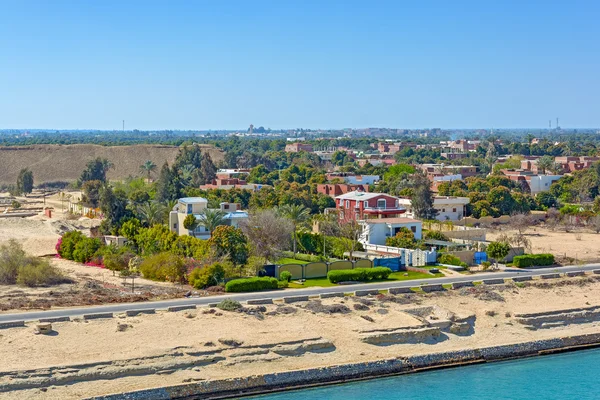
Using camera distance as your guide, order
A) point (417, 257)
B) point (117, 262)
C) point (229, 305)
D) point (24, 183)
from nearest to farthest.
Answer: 1. point (229, 305)
2. point (117, 262)
3. point (417, 257)
4. point (24, 183)

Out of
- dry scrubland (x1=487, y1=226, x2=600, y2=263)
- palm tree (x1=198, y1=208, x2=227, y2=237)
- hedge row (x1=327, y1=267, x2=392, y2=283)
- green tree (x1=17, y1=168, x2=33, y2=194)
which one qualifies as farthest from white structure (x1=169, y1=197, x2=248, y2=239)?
green tree (x1=17, y1=168, x2=33, y2=194)

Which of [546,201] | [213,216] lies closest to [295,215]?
[213,216]

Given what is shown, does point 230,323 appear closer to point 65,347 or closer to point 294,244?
point 65,347

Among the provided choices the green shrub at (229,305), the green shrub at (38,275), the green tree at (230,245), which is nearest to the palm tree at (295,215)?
the green tree at (230,245)

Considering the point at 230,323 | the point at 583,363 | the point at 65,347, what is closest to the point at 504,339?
the point at 583,363

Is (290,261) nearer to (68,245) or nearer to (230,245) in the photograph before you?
(230,245)
